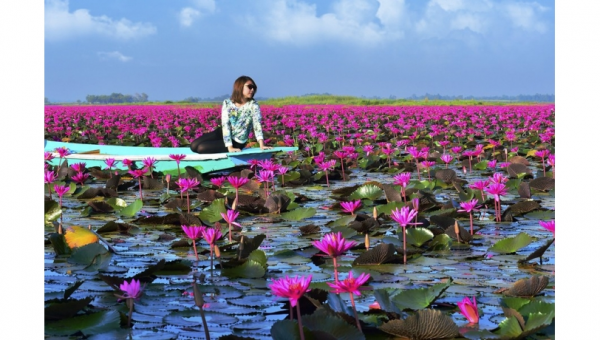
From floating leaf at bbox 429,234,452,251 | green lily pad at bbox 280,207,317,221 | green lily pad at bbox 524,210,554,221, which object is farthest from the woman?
floating leaf at bbox 429,234,452,251

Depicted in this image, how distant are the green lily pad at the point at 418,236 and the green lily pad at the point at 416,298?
3.45 ft

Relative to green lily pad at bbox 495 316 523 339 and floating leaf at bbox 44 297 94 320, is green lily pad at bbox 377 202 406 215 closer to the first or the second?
green lily pad at bbox 495 316 523 339

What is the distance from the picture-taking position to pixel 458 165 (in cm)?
838

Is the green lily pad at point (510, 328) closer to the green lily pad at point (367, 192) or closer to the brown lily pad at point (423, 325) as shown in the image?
the brown lily pad at point (423, 325)

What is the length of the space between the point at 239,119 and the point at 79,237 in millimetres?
4499

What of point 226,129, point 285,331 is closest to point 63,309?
point 285,331

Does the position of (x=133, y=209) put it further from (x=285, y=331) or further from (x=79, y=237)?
(x=285, y=331)

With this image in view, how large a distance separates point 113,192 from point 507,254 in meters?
3.24

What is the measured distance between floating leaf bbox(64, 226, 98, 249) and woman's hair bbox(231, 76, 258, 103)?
4198 millimetres

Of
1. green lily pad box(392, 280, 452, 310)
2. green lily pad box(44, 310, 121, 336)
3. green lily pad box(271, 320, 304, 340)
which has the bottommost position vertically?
green lily pad box(44, 310, 121, 336)

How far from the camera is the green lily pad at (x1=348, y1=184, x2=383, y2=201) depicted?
5.14m

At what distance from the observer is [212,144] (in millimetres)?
8180
